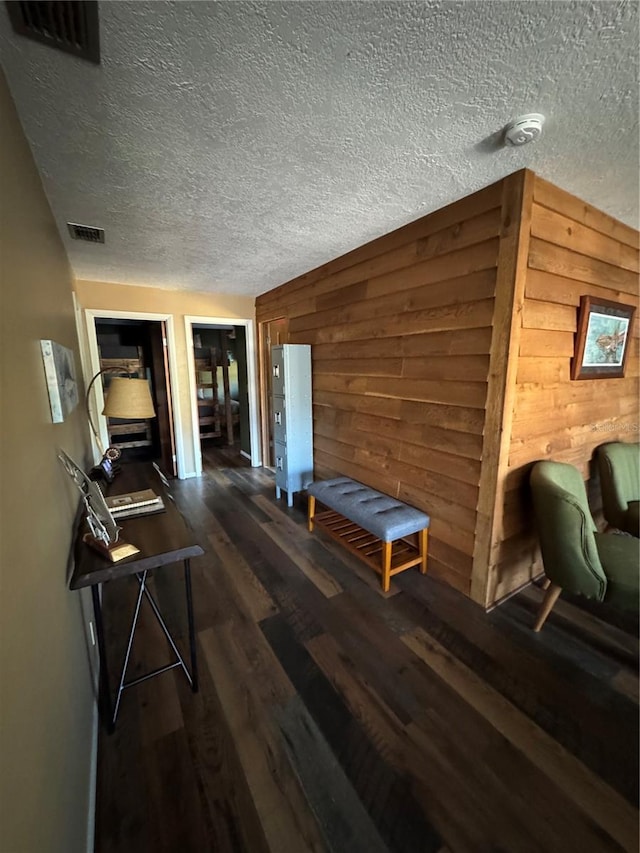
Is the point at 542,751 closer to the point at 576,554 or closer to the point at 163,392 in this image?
the point at 576,554

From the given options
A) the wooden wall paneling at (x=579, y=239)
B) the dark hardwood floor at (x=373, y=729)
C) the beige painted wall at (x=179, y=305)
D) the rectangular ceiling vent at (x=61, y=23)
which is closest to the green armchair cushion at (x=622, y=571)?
the dark hardwood floor at (x=373, y=729)

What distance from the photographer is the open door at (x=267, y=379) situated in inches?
169

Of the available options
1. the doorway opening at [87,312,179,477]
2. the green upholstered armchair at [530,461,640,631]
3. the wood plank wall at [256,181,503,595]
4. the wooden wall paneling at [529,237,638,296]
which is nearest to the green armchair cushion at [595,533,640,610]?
the green upholstered armchair at [530,461,640,631]

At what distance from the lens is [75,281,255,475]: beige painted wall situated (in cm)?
372

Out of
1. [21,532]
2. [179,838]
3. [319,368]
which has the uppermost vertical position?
[319,368]

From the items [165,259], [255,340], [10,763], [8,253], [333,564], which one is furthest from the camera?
[255,340]

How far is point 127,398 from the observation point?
1.96 meters

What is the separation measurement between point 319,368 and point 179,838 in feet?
9.96

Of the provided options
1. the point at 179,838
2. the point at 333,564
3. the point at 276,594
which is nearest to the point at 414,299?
the point at 333,564

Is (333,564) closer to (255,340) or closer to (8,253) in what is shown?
(8,253)

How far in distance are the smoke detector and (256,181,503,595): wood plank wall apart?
1.16 ft

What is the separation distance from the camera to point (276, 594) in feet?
7.06

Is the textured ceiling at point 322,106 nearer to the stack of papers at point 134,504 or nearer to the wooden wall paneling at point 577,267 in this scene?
the wooden wall paneling at point 577,267

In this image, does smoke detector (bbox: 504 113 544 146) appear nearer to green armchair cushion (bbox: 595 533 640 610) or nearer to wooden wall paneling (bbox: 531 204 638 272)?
wooden wall paneling (bbox: 531 204 638 272)
